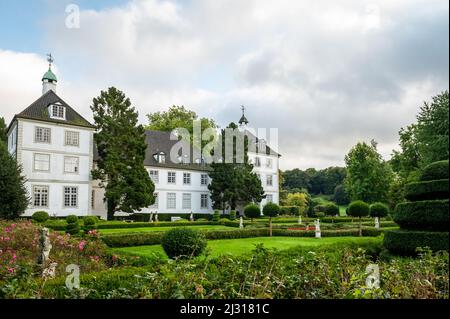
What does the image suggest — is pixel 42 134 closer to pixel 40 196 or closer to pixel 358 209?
pixel 40 196

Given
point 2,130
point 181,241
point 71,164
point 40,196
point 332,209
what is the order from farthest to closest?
point 2,130
point 332,209
point 71,164
point 40,196
point 181,241

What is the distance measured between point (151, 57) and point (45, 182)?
28.3 meters

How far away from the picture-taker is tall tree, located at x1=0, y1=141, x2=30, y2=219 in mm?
23281

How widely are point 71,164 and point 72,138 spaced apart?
2.09 meters

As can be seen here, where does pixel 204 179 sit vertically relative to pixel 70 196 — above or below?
above

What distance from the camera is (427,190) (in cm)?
989

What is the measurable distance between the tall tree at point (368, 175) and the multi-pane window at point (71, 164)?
2920cm

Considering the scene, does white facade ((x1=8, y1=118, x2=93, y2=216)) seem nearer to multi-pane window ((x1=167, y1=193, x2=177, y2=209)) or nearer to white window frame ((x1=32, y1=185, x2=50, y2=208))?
white window frame ((x1=32, y1=185, x2=50, y2=208))

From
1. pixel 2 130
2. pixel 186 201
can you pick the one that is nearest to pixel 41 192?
pixel 186 201

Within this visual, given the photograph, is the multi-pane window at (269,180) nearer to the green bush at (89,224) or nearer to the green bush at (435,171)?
the green bush at (89,224)

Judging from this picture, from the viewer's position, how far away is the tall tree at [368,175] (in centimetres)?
4288

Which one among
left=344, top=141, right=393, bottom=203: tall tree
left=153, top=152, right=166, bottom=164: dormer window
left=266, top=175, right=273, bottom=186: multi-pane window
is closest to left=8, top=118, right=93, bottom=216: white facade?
left=153, top=152, right=166, bottom=164: dormer window

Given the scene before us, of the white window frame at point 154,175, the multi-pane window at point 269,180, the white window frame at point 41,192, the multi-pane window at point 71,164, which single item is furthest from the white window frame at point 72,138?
the multi-pane window at point 269,180
